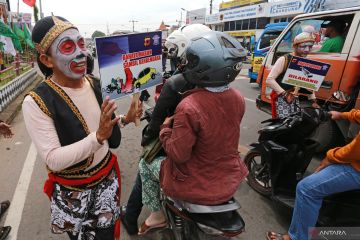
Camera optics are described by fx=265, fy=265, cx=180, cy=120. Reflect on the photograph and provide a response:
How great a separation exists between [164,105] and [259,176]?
189 cm

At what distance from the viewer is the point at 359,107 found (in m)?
3.23

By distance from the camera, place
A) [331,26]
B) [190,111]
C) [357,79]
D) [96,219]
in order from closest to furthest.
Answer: [190,111] < [96,219] < [357,79] < [331,26]

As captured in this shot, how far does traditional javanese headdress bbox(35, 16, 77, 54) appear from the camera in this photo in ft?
4.48

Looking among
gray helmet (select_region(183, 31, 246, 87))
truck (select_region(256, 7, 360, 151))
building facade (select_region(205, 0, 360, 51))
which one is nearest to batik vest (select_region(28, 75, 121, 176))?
gray helmet (select_region(183, 31, 246, 87))

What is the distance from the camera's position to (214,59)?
1427 millimetres

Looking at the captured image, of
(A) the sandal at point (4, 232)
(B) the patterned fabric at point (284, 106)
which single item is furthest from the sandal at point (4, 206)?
(B) the patterned fabric at point (284, 106)

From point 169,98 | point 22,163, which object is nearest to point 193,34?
point 169,98

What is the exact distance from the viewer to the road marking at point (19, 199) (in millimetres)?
2664

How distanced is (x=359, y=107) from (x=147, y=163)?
108 inches

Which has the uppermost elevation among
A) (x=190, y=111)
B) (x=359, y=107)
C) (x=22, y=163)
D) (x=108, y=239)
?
(x=190, y=111)

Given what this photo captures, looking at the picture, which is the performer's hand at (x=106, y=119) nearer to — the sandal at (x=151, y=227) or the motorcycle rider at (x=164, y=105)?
the motorcycle rider at (x=164, y=105)

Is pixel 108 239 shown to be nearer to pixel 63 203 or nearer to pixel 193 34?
pixel 63 203

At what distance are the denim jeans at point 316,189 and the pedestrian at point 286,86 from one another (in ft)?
5.02

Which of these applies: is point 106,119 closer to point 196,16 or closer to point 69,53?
point 69,53
